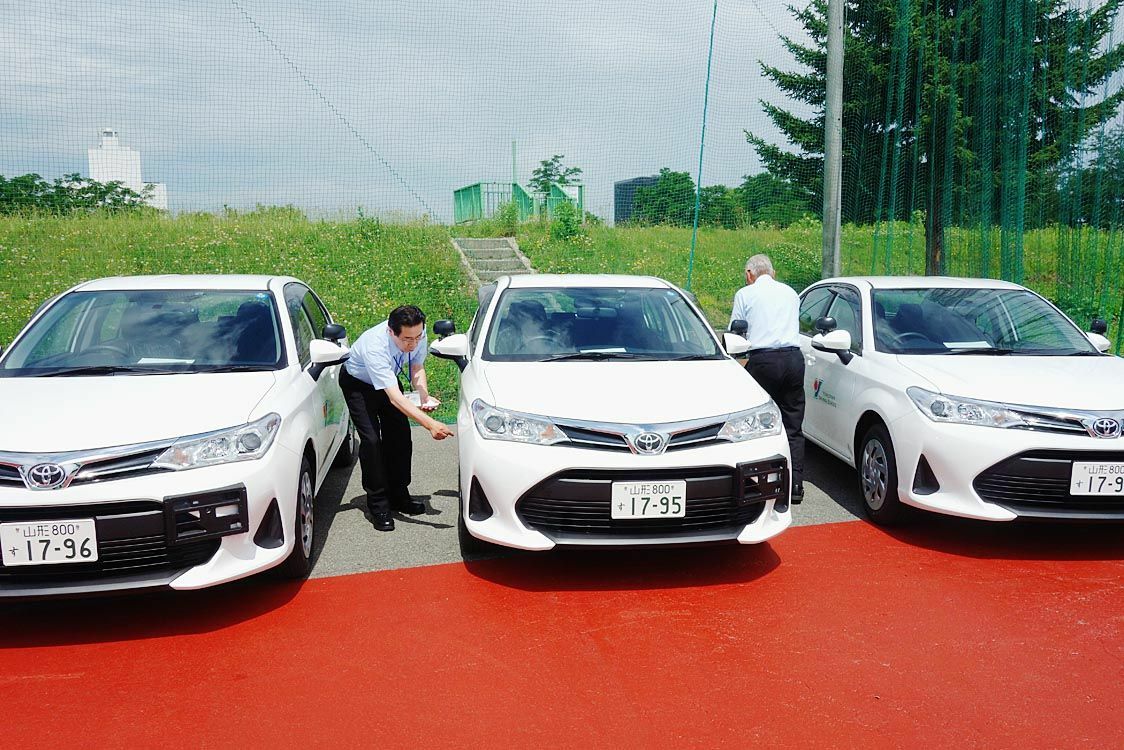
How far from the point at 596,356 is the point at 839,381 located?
1.93 meters

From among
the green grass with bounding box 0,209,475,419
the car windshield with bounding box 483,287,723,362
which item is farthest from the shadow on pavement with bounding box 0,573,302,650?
the green grass with bounding box 0,209,475,419

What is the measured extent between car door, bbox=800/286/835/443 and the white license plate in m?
2.00

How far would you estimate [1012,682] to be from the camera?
3.30 m

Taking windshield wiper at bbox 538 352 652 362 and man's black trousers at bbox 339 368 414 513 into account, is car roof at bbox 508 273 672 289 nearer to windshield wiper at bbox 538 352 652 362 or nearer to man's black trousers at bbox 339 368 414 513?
windshield wiper at bbox 538 352 652 362

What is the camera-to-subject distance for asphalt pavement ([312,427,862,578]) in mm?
4734

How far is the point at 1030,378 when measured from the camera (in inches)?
197

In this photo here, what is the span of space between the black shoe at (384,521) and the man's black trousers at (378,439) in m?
0.02

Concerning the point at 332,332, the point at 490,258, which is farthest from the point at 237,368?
the point at 490,258

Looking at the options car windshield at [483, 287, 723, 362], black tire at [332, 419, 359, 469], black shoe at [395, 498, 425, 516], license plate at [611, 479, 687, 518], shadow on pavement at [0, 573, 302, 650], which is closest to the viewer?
shadow on pavement at [0, 573, 302, 650]

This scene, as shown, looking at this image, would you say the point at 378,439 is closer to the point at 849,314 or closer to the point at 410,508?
the point at 410,508

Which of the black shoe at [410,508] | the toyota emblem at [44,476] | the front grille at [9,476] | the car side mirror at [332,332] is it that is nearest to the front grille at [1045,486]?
the black shoe at [410,508]

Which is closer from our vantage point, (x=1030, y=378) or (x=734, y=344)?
(x=1030, y=378)

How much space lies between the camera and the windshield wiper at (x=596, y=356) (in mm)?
5059

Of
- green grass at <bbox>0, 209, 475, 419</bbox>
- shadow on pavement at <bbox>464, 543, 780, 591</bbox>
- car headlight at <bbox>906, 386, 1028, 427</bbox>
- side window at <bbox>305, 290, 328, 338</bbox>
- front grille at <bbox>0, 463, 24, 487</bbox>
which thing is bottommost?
shadow on pavement at <bbox>464, 543, 780, 591</bbox>
